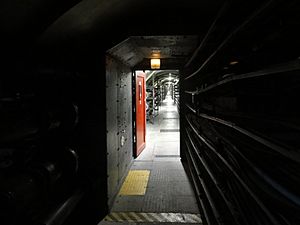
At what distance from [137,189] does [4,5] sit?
3478 millimetres

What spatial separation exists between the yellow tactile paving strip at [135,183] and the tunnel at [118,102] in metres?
0.18

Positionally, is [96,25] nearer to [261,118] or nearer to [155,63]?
[261,118]

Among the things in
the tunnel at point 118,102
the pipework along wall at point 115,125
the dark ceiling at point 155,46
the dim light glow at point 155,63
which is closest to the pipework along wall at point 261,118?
the tunnel at point 118,102

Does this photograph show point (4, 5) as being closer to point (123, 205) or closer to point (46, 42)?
→ point (46, 42)

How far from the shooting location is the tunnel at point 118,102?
1594 millimetres

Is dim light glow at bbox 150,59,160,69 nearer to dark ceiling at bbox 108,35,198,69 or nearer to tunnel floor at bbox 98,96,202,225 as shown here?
dark ceiling at bbox 108,35,198,69

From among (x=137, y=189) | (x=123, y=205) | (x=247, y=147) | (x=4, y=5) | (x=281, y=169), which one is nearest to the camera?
(x=281, y=169)

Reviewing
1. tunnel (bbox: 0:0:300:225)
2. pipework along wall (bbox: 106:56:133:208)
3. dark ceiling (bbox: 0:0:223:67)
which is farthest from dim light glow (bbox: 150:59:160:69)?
dark ceiling (bbox: 0:0:223:67)

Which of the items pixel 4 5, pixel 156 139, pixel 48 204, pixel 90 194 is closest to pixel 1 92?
pixel 4 5

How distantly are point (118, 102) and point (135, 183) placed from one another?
1547 millimetres

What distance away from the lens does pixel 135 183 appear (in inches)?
199

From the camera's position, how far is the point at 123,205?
13.5ft

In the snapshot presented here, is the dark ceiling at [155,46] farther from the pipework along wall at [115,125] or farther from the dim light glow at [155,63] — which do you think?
the dim light glow at [155,63]

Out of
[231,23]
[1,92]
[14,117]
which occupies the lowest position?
[14,117]
